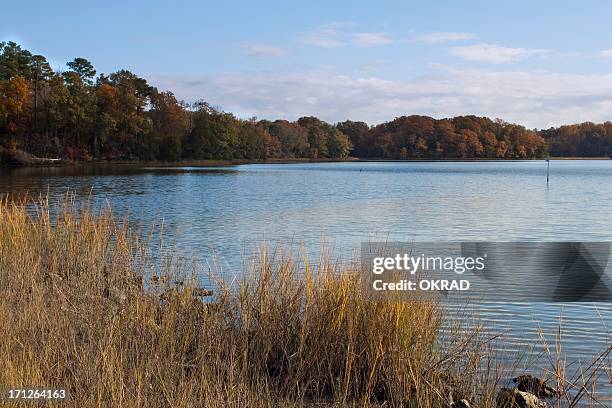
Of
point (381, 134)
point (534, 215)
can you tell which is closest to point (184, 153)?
point (381, 134)

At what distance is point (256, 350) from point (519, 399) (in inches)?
94.8

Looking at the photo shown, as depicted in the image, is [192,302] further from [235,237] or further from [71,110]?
[71,110]

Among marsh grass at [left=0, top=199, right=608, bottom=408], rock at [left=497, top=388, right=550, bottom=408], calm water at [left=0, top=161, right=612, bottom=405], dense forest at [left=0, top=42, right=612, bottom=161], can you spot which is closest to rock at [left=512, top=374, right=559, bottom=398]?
marsh grass at [left=0, top=199, right=608, bottom=408]

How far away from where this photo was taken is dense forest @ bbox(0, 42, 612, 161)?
89500 mm

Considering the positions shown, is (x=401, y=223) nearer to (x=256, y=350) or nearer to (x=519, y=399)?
(x=256, y=350)

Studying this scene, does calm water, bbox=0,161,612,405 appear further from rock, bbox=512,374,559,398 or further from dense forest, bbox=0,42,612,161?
dense forest, bbox=0,42,612,161

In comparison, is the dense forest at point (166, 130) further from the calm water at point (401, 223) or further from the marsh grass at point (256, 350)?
the marsh grass at point (256, 350)

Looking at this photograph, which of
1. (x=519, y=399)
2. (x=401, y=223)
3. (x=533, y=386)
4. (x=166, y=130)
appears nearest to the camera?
(x=519, y=399)

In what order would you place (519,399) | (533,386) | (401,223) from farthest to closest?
(401,223) < (533,386) < (519,399)

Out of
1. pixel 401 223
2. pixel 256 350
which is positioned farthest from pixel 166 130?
pixel 256 350

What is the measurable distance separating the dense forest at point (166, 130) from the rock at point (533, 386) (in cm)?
8770

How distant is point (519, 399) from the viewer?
5723mm

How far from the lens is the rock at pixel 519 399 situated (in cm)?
564

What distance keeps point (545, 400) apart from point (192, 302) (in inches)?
146
